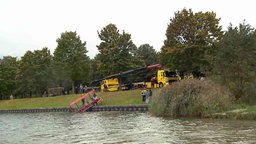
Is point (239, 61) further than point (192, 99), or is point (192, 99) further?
point (239, 61)

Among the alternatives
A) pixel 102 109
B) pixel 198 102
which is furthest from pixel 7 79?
pixel 198 102

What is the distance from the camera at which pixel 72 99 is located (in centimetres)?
5525

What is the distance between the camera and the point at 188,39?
53281 mm

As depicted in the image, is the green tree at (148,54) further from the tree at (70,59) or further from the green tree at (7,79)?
the green tree at (7,79)

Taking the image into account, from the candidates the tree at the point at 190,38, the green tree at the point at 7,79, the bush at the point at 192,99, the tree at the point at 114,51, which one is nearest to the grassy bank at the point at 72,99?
the green tree at the point at 7,79

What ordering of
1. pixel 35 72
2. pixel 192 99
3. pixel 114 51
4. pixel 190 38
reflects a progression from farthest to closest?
pixel 35 72 → pixel 114 51 → pixel 190 38 → pixel 192 99

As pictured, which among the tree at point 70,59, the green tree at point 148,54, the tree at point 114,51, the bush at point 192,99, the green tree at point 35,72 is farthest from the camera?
the green tree at point 148,54

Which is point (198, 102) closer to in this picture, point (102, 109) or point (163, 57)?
point (102, 109)

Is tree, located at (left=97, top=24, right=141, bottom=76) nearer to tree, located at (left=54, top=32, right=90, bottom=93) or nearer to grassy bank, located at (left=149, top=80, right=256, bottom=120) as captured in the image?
tree, located at (left=54, top=32, right=90, bottom=93)

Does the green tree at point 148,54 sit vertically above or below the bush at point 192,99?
above

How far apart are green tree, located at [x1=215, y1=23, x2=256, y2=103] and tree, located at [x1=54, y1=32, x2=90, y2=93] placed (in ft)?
135

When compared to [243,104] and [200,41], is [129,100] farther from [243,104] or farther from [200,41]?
[243,104]

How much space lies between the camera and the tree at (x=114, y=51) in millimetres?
65000

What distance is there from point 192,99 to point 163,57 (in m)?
36.1
